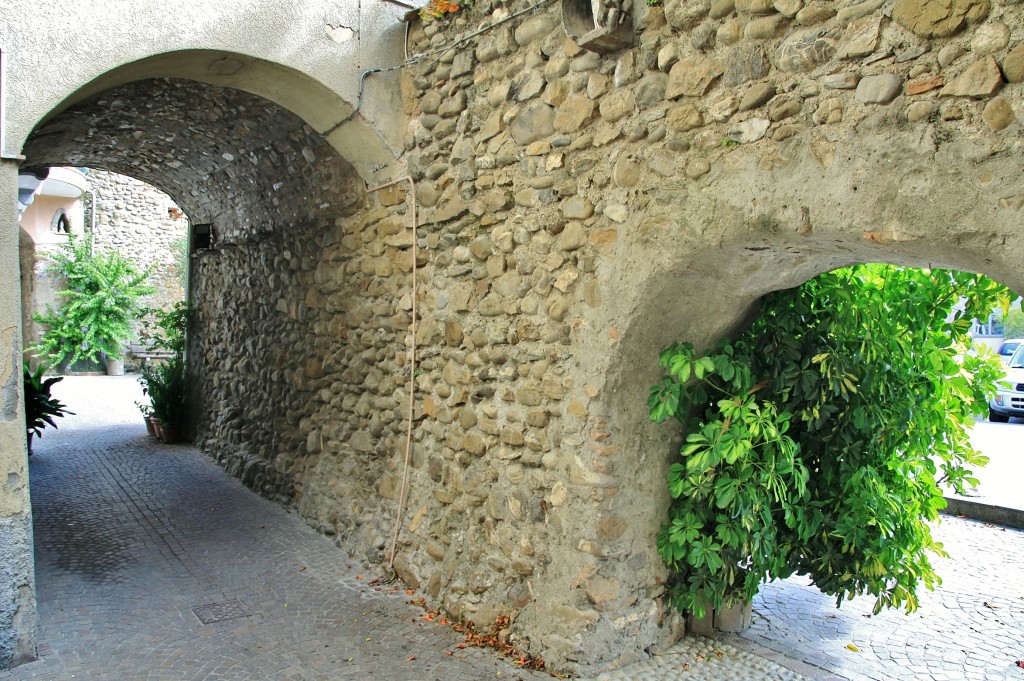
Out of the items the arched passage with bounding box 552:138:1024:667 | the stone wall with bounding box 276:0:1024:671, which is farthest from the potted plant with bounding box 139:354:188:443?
the arched passage with bounding box 552:138:1024:667

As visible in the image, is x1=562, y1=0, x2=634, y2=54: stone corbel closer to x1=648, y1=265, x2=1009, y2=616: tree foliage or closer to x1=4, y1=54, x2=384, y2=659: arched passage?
x1=648, y1=265, x2=1009, y2=616: tree foliage

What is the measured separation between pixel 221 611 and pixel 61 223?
57.5 feet

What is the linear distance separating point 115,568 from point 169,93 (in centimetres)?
303

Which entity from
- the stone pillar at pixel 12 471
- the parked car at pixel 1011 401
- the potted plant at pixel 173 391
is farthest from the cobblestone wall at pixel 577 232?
the parked car at pixel 1011 401

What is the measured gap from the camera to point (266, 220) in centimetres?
619

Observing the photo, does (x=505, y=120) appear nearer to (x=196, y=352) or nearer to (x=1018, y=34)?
(x=1018, y=34)

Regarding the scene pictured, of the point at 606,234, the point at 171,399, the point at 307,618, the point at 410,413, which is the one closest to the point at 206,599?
the point at 307,618

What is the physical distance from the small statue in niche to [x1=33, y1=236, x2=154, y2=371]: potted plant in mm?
17026

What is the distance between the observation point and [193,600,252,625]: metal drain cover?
3918 millimetres

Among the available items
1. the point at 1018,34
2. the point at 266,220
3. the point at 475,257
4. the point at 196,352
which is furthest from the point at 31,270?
the point at 1018,34

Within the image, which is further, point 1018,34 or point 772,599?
point 772,599

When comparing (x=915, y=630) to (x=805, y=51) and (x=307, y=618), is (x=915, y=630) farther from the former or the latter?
(x=307, y=618)

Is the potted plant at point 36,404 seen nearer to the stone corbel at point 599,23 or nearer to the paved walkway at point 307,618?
the paved walkway at point 307,618

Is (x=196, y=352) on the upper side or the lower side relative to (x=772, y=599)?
upper
